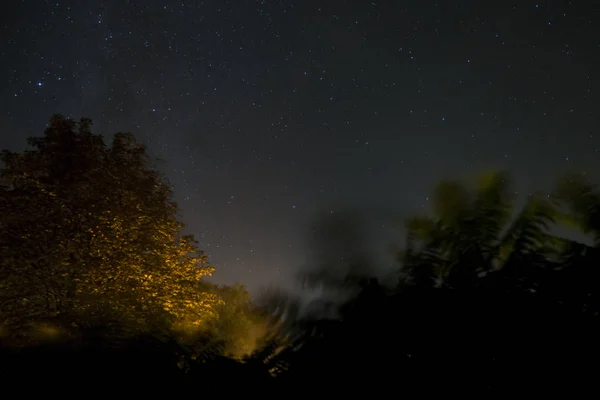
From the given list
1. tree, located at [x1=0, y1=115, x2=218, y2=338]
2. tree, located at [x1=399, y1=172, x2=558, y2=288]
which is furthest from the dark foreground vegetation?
tree, located at [x1=0, y1=115, x2=218, y2=338]

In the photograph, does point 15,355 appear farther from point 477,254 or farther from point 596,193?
point 596,193

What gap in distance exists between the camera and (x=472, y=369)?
37.9 inches

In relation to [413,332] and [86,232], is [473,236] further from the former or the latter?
[86,232]

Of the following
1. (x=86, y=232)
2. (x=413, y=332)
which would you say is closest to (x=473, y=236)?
(x=413, y=332)

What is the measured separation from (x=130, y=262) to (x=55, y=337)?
47.0 feet

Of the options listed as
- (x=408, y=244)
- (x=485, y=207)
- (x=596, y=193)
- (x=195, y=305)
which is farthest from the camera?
(x=195, y=305)

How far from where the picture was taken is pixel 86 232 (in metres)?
13.9

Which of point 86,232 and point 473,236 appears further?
point 86,232

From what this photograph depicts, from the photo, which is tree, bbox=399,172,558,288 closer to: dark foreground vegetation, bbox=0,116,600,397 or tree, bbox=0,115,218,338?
dark foreground vegetation, bbox=0,116,600,397

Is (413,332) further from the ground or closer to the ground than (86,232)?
closer to the ground

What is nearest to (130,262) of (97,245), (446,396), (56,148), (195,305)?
(97,245)

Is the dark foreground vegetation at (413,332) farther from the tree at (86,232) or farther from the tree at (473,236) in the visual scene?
the tree at (86,232)

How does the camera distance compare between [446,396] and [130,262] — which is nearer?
[446,396]

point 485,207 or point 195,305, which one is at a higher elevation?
point 195,305
